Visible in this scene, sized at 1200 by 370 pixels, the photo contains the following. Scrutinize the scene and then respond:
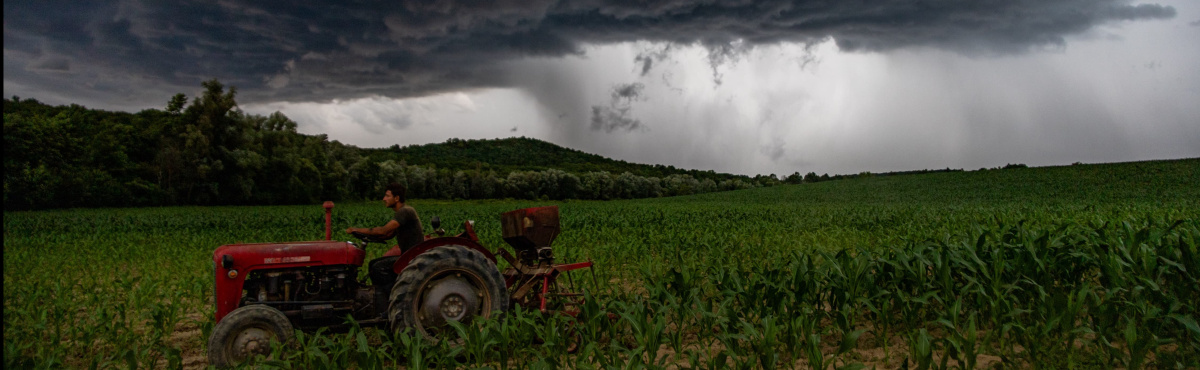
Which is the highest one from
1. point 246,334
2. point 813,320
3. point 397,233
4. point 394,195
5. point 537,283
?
point 394,195

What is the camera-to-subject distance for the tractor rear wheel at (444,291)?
5414mm

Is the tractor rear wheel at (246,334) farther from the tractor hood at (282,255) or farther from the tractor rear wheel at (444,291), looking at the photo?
the tractor rear wheel at (444,291)

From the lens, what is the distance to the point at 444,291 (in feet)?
18.4

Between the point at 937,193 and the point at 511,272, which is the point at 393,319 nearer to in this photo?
the point at 511,272

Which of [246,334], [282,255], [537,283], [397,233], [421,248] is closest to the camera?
[246,334]

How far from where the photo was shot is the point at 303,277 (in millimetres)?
5652

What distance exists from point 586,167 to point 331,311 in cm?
9283

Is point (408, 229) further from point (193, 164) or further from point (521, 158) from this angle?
point (521, 158)

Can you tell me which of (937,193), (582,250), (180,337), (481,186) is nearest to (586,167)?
(481,186)

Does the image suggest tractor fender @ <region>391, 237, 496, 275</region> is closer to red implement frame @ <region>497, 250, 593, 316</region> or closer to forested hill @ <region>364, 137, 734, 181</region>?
red implement frame @ <region>497, 250, 593, 316</region>

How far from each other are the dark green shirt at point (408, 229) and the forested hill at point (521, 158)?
262 ft

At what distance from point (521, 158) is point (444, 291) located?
4319 inches

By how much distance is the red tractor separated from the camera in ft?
16.8

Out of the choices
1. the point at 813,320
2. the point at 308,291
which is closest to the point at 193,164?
the point at 308,291
